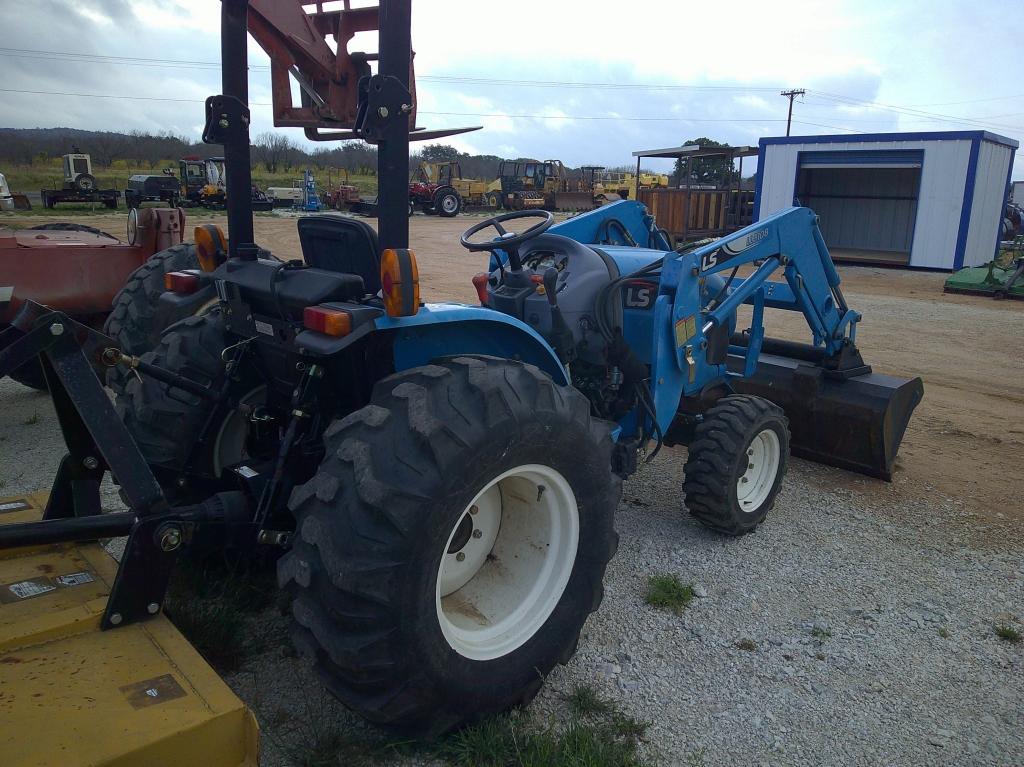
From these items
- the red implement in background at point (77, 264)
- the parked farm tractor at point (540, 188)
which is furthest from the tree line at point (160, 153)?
the red implement in background at point (77, 264)

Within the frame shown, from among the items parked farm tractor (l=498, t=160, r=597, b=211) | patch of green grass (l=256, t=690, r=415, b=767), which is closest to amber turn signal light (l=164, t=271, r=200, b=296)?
patch of green grass (l=256, t=690, r=415, b=767)

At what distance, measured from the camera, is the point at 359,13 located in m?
3.45

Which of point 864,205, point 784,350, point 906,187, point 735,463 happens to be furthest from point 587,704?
point 864,205

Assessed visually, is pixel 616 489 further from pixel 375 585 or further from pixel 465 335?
pixel 375 585

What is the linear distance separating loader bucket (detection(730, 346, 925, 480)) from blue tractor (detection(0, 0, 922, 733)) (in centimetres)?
121

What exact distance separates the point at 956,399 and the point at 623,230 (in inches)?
164

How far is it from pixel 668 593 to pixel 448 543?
1624mm

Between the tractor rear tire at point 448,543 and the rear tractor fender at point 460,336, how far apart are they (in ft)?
0.55

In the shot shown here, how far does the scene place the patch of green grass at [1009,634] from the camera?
130 inches

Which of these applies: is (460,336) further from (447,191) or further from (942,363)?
(447,191)

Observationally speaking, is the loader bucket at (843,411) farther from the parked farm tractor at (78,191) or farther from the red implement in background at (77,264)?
the parked farm tractor at (78,191)

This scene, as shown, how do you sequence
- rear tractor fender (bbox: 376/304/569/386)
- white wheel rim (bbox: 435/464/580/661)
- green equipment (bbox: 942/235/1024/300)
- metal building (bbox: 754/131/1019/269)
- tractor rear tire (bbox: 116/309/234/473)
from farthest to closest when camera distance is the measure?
1. metal building (bbox: 754/131/1019/269)
2. green equipment (bbox: 942/235/1024/300)
3. tractor rear tire (bbox: 116/309/234/473)
4. white wheel rim (bbox: 435/464/580/661)
5. rear tractor fender (bbox: 376/304/569/386)

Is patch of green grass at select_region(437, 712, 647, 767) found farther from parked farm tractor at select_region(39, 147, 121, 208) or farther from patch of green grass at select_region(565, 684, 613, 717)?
parked farm tractor at select_region(39, 147, 121, 208)

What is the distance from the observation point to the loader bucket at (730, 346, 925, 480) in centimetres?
496
